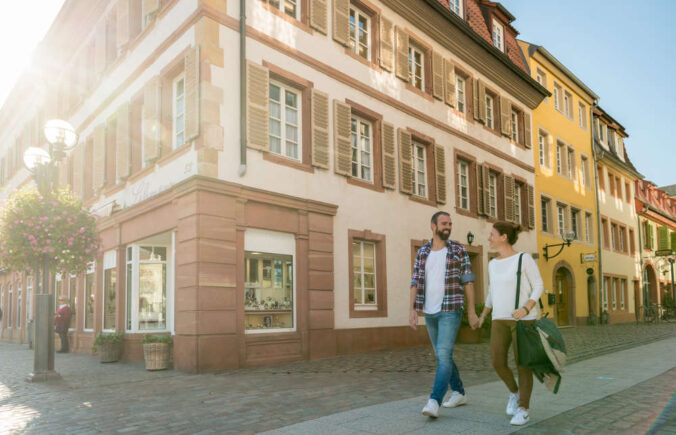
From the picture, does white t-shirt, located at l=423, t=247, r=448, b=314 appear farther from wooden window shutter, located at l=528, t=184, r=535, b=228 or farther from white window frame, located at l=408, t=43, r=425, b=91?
wooden window shutter, located at l=528, t=184, r=535, b=228

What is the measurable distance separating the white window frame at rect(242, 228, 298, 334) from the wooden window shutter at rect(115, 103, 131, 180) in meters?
4.05

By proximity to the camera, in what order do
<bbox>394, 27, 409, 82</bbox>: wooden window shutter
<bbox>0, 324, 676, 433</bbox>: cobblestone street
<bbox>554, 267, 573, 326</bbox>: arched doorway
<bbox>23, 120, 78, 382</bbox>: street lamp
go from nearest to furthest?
1. <bbox>0, 324, 676, 433</bbox>: cobblestone street
2. <bbox>23, 120, 78, 382</bbox>: street lamp
3. <bbox>394, 27, 409, 82</bbox>: wooden window shutter
4. <bbox>554, 267, 573, 326</bbox>: arched doorway

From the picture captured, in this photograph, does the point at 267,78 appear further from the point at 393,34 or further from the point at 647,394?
the point at 647,394

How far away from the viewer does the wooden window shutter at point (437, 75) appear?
17656 millimetres

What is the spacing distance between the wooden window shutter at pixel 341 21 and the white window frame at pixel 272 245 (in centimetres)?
505

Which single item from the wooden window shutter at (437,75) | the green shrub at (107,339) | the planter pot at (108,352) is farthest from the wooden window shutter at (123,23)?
the wooden window shutter at (437,75)

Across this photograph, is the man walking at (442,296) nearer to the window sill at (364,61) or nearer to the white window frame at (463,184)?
the window sill at (364,61)

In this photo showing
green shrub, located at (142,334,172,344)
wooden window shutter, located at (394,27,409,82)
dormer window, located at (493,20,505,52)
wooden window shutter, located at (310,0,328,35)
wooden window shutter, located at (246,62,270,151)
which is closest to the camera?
green shrub, located at (142,334,172,344)

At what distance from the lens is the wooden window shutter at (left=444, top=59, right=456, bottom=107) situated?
18.3 meters

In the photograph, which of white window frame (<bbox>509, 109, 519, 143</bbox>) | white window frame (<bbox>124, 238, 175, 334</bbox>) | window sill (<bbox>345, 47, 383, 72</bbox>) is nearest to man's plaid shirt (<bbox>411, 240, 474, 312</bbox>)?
white window frame (<bbox>124, 238, 175, 334</bbox>)

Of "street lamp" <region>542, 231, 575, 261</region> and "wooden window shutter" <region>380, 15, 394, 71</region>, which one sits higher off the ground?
"wooden window shutter" <region>380, 15, 394, 71</region>

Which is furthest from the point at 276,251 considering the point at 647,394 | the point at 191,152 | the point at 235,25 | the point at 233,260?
the point at 647,394

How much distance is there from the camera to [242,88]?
11.4 m

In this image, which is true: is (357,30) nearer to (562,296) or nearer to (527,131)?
(527,131)
